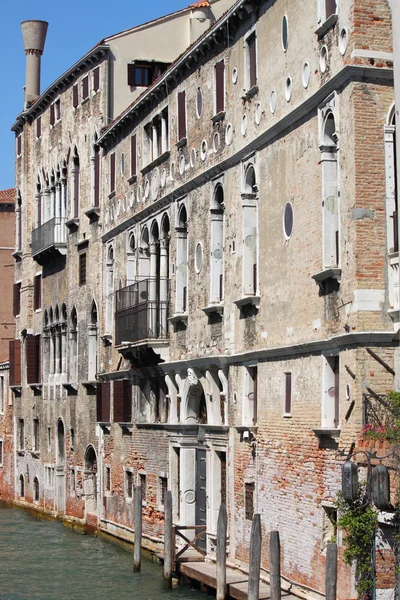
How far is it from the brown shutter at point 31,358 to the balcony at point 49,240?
2.27 m

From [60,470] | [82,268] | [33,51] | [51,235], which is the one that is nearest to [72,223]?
[82,268]

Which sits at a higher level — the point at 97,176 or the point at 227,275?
the point at 97,176

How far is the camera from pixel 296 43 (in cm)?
1755

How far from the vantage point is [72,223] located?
32469 millimetres

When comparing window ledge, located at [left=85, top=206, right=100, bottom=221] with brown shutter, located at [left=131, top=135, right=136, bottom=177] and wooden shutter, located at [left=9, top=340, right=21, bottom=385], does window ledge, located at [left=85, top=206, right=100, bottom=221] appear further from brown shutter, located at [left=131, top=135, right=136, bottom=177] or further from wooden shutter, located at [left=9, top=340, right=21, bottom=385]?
wooden shutter, located at [left=9, top=340, right=21, bottom=385]

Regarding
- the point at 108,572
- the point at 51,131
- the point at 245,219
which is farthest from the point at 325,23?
the point at 51,131

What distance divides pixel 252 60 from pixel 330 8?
142 inches

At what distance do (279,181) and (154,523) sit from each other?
8997mm

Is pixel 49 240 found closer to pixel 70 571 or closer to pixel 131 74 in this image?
pixel 131 74

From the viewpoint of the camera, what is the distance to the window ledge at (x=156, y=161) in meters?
24.6

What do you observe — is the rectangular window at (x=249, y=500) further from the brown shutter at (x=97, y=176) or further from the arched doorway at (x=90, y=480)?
the brown shutter at (x=97, y=176)

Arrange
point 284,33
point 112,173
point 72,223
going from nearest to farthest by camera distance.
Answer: point 284,33 → point 112,173 → point 72,223

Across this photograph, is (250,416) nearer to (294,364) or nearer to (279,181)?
(294,364)

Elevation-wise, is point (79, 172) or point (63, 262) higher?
point (79, 172)
